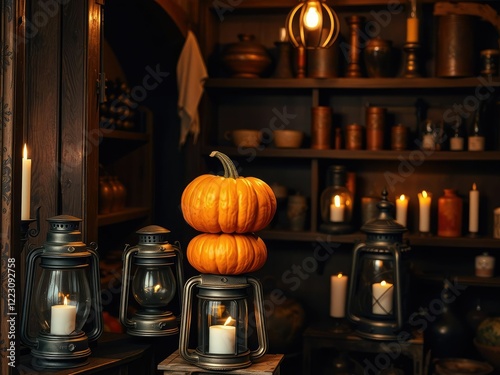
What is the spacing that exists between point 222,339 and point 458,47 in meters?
2.44

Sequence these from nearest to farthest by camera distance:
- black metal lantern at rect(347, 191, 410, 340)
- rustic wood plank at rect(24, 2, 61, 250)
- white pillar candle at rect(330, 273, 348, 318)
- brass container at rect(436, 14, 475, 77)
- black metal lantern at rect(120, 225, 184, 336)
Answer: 1. black metal lantern at rect(120, 225, 184, 336)
2. rustic wood plank at rect(24, 2, 61, 250)
3. black metal lantern at rect(347, 191, 410, 340)
4. white pillar candle at rect(330, 273, 348, 318)
5. brass container at rect(436, 14, 475, 77)

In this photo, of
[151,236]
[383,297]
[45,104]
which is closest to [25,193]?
[151,236]

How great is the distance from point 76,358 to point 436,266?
2587 millimetres

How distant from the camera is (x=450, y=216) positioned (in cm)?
409

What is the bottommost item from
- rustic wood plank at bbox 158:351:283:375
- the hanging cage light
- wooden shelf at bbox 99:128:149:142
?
rustic wood plank at bbox 158:351:283:375

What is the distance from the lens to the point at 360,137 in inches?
165

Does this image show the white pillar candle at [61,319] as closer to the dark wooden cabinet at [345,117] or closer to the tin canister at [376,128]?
the dark wooden cabinet at [345,117]

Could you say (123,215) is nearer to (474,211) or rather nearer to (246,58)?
(246,58)

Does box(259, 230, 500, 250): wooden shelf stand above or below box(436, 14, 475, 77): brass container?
below

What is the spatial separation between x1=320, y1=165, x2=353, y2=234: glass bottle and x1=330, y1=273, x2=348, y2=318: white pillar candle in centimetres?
37

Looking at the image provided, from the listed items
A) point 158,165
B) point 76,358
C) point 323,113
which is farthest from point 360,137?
point 76,358

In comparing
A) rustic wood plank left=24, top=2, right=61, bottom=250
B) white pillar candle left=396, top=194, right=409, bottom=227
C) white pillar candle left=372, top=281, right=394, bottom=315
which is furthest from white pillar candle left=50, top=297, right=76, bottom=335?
white pillar candle left=396, top=194, right=409, bottom=227

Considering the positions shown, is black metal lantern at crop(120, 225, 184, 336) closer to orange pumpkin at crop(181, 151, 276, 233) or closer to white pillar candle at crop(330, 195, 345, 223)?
orange pumpkin at crop(181, 151, 276, 233)

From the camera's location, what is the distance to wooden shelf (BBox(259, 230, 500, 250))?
3.99 metres
